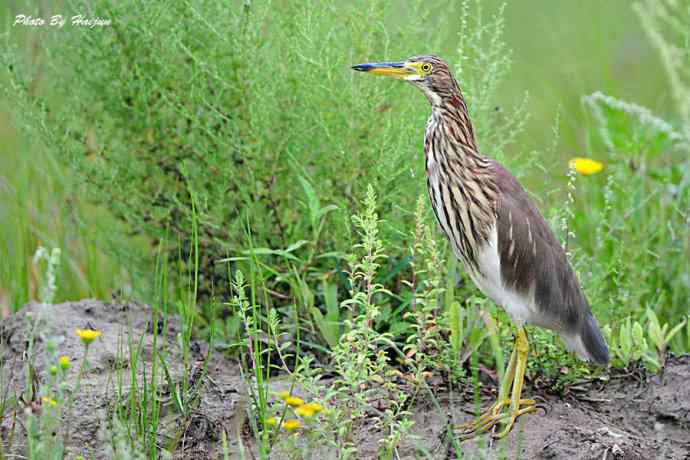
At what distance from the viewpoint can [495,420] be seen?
4055 mm

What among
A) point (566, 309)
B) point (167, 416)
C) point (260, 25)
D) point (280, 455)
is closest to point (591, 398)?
point (566, 309)

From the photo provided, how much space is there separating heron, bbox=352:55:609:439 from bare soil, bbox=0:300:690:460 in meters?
0.20

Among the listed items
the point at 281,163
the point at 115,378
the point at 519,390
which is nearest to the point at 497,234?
the point at 519,390

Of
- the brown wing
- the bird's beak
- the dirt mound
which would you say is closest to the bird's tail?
the brown wing

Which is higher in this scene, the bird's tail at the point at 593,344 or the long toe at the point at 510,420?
the bird's tail at the point at 593,344

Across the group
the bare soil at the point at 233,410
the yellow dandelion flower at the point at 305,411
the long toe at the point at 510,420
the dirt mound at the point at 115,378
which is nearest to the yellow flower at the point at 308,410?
the yellow dandelion flower at the point at 305,411

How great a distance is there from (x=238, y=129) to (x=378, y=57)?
0.71m

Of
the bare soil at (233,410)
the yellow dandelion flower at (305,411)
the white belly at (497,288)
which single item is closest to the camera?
the yellow dandelion flower at (305,411)

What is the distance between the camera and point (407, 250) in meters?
4.79

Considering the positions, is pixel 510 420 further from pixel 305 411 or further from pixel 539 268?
pixel 305 411

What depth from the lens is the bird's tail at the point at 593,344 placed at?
4270 millimetres

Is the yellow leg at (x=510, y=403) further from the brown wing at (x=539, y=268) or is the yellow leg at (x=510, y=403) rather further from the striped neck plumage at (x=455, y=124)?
the striped neck plumage at (x=455, y=124)

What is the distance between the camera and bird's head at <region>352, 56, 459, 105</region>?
14.3ft

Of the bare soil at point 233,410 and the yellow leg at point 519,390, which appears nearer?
the bare soil at point 233,410
